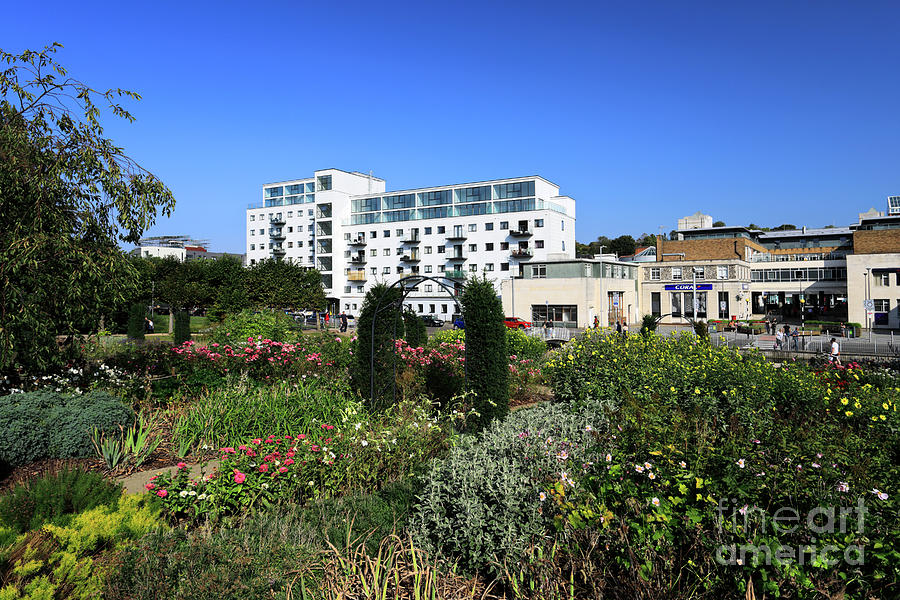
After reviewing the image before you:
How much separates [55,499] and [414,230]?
60.4m

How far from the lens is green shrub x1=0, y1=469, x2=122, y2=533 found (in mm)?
4738

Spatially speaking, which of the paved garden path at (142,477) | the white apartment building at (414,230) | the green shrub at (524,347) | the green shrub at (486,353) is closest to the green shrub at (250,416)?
the paved garden path at (142,477)

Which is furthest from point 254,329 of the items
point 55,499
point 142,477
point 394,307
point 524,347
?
point 55,499

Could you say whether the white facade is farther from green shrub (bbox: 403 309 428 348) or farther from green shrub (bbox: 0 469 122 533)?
green shrub (bbox: 0 469 122 533)

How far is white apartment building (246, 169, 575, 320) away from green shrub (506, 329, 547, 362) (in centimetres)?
3485

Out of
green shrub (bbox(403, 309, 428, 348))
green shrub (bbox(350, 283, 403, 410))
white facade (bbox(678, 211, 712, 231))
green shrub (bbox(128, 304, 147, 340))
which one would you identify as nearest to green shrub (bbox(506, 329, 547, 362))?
green shrub (bbox(403, 309, 428, 348))

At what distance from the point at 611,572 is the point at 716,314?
2141 inches

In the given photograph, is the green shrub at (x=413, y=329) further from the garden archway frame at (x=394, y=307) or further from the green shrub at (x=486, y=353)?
the green shrub at (x=486, y=353)

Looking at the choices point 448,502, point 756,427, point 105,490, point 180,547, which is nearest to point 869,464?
point 756,427

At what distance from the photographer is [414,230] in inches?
2539

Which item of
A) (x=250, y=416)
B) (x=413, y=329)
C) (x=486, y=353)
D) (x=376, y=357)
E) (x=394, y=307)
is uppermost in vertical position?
(x=394, y=307)

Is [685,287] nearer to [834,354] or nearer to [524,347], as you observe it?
[834,354]

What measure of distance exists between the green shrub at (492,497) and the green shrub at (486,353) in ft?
13.1

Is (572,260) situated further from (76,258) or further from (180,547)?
(180,547)
